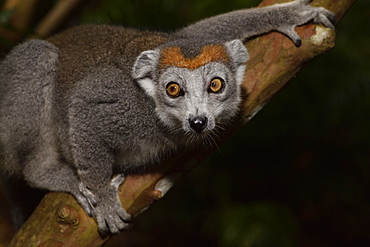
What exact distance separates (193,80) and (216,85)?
220mm

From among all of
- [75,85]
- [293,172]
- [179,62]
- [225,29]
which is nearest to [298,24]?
[225,29]

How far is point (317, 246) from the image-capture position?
7.09 meters

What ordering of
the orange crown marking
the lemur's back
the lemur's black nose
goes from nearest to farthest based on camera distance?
the lemur's black nose → the orange crown marking → the lemur's back

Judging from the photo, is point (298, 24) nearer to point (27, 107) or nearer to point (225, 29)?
point (225, 29)

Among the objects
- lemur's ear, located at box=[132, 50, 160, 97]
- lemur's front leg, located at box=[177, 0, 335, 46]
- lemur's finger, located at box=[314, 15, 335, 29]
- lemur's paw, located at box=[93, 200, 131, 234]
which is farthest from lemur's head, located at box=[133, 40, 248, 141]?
lemur's paw, located at box=[93, 200, 131, 234]

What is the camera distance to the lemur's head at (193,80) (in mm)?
3587

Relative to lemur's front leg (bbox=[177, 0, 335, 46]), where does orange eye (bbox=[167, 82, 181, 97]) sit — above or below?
below

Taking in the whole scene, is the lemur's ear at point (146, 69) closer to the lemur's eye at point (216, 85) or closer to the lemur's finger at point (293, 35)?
the lemur's eye at point (216, 85)

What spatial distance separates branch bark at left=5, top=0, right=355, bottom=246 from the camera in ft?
13.0

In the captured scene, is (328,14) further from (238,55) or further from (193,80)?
(193,80)

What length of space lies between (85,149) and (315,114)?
12.4ft

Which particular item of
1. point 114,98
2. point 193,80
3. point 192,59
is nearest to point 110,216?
point 114,98

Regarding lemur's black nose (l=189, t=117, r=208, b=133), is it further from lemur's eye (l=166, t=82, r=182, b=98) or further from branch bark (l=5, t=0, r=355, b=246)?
branch bark (l=5, t=0, r=355, b=246)

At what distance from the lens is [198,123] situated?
3359 millimetres
